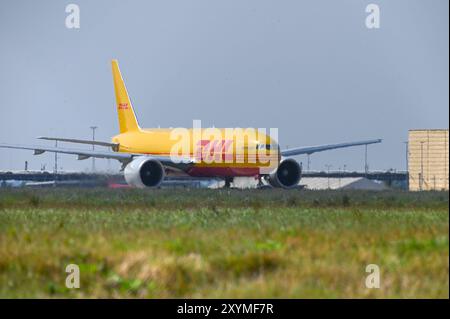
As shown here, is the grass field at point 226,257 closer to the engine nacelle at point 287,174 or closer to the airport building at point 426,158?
the engine nacelle at point 287,174

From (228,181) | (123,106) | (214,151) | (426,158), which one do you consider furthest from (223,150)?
(426,158)

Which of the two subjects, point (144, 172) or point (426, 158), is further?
point (426, 158)

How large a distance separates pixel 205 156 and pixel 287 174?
4.77 m

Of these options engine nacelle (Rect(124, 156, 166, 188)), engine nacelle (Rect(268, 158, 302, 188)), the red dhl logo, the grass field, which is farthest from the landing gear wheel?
the grass field

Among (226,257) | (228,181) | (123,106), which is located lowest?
(226,257)

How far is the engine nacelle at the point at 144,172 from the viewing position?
6712cm

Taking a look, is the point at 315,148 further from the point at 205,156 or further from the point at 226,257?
the point at 226,257

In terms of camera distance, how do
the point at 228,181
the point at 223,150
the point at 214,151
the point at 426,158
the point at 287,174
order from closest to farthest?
1. the point at 223,150
2. the point at 214,151
3. the point at 287,174
4. the point at 228,181
5. the point at 426,158

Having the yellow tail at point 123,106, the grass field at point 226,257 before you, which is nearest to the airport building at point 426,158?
the yellow tail at point 123,106

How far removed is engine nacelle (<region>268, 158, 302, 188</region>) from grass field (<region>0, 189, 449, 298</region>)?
37.8m

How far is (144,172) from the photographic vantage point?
68.0 metres

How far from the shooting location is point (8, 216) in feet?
114

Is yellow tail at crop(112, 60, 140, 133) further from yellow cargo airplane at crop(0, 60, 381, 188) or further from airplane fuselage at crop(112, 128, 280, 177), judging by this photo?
airplane fuselage at crop(112, 128, 280, 177)
